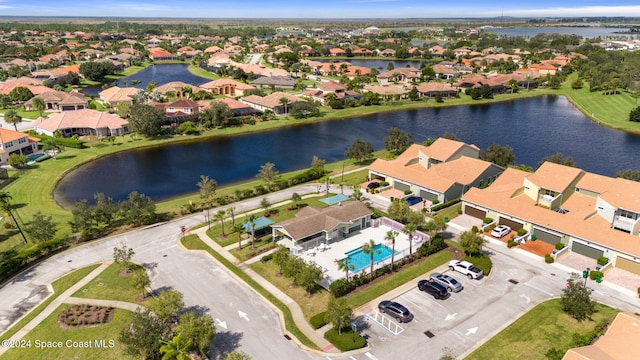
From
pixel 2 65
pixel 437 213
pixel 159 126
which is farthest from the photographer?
pixel 2 65

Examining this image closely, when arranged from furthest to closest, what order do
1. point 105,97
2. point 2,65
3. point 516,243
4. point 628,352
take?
1. point 2,65
2. point 105,97
3. point 516,243
4. point 628,352

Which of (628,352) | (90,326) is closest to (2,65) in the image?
(90,326)

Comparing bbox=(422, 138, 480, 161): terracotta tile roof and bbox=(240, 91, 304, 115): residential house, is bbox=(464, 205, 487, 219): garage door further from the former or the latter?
bbox=(240, 91, 304, 115): residential house

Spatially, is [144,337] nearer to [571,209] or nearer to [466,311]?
[466,311]

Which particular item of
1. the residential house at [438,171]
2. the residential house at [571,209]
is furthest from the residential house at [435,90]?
the residential house at [571,209]

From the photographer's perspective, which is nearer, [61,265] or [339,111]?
[61,265]

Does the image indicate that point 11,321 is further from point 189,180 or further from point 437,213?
point 437,213
